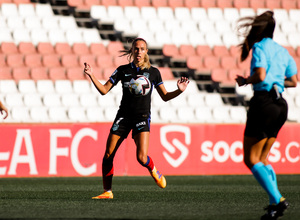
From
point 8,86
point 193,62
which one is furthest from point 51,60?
point 193,62

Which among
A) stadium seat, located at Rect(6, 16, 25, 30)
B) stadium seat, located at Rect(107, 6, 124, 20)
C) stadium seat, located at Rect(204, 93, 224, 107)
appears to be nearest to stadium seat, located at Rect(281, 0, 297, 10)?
stadium seat, located at Rect(107, 6, 124, 20)

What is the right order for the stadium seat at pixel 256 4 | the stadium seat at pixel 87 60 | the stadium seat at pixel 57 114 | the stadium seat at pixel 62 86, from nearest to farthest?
the stadium seat at pixel 57 114
the stadium seat at pixel 62 86
the stadium seat at pixel 87 60
the stadium seat at pixel 256 4

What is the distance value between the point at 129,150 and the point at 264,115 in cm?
837

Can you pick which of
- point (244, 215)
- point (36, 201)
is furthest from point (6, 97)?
point (244, 215)

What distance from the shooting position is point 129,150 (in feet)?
45.9

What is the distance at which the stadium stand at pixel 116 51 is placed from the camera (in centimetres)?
1636

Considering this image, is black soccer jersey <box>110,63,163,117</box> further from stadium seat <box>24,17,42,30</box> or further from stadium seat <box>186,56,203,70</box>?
stadium seat <box>24,17,42,30</box>

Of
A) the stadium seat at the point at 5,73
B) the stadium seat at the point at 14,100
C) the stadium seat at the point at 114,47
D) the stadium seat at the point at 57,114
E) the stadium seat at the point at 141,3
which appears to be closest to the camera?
the stadium seat at the point at 57,114

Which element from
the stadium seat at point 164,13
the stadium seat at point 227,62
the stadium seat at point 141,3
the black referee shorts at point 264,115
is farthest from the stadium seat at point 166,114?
the black referee shorts at point 264,115

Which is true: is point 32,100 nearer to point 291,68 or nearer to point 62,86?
point 62,86

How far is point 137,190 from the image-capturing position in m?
10.2

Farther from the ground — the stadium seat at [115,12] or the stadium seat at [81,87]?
the stadium seat at [115,12]

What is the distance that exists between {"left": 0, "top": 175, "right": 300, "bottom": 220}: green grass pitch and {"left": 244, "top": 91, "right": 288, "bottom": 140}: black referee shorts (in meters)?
0.97

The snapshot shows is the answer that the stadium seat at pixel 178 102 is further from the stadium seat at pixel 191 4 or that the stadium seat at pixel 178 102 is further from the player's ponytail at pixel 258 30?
the player's ponytail at pixel 258 30
